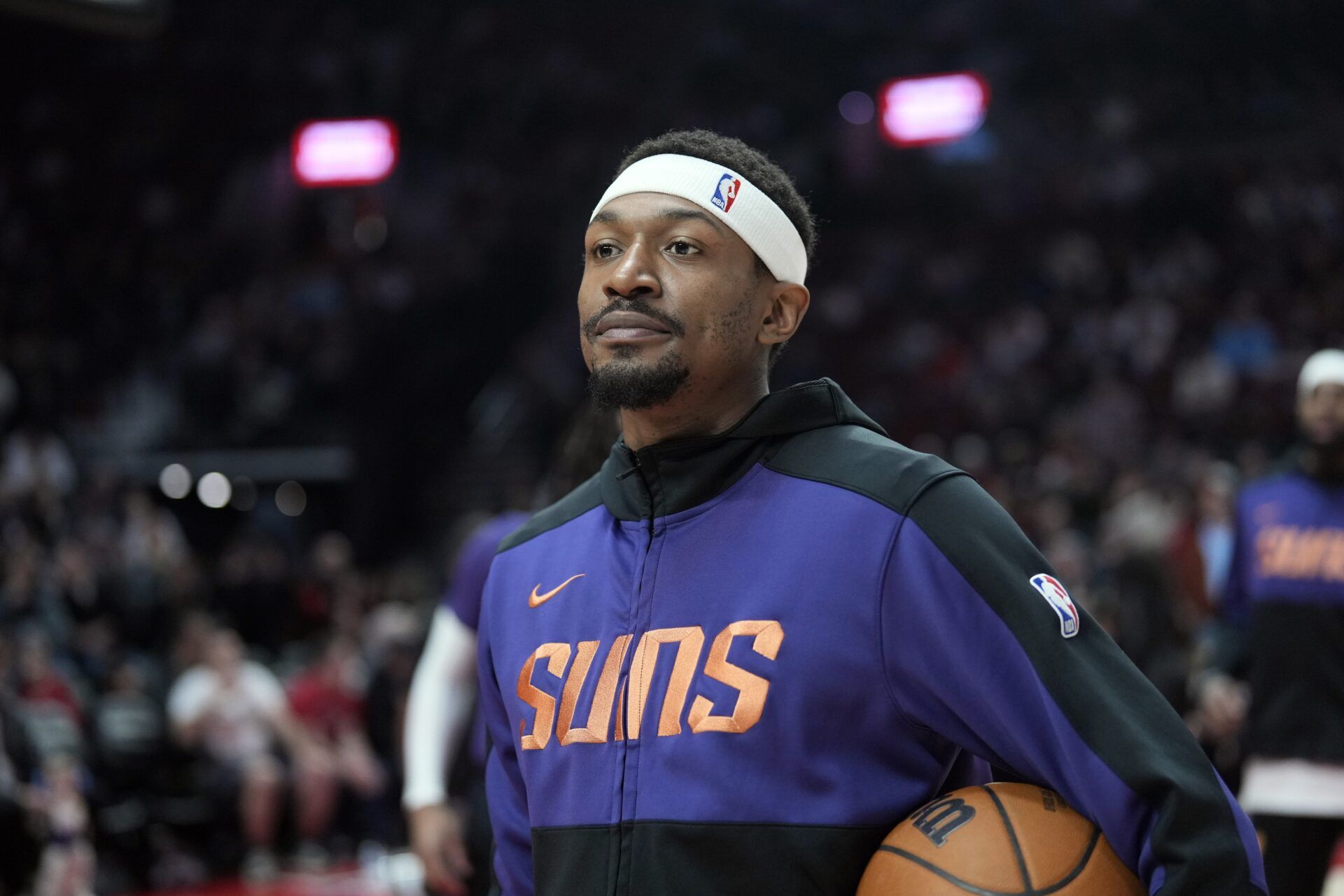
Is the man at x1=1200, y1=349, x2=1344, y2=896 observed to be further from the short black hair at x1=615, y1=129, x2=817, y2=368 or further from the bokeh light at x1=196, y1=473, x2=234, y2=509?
the bokeh light at x1=196, y1=473, x2=234, y2=509

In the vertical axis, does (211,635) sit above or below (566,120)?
below

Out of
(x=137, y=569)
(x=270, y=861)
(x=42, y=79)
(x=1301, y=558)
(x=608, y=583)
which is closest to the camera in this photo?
(x=608, y=583)

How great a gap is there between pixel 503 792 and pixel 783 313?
2.69 ft

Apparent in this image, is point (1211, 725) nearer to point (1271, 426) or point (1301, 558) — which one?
point (1301, 558)

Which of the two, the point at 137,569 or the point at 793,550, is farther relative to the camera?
the point at 137,569

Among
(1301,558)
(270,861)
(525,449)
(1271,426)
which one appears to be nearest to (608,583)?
(1301,558)

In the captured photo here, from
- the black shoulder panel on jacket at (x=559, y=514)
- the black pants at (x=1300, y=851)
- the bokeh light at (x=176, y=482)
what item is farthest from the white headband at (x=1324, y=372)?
the bokeh light at (x=176, y=482)

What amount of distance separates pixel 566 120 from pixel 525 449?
540cm

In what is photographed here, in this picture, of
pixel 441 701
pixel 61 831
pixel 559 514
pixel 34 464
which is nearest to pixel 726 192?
pixel 559 514

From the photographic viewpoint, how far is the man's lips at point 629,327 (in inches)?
78.1

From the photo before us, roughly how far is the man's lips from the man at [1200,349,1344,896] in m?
2.99

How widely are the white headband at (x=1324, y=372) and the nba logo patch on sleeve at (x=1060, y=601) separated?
3057 mm

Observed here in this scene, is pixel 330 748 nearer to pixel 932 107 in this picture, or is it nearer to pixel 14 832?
pixel 14 832

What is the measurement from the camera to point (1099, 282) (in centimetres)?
1548
